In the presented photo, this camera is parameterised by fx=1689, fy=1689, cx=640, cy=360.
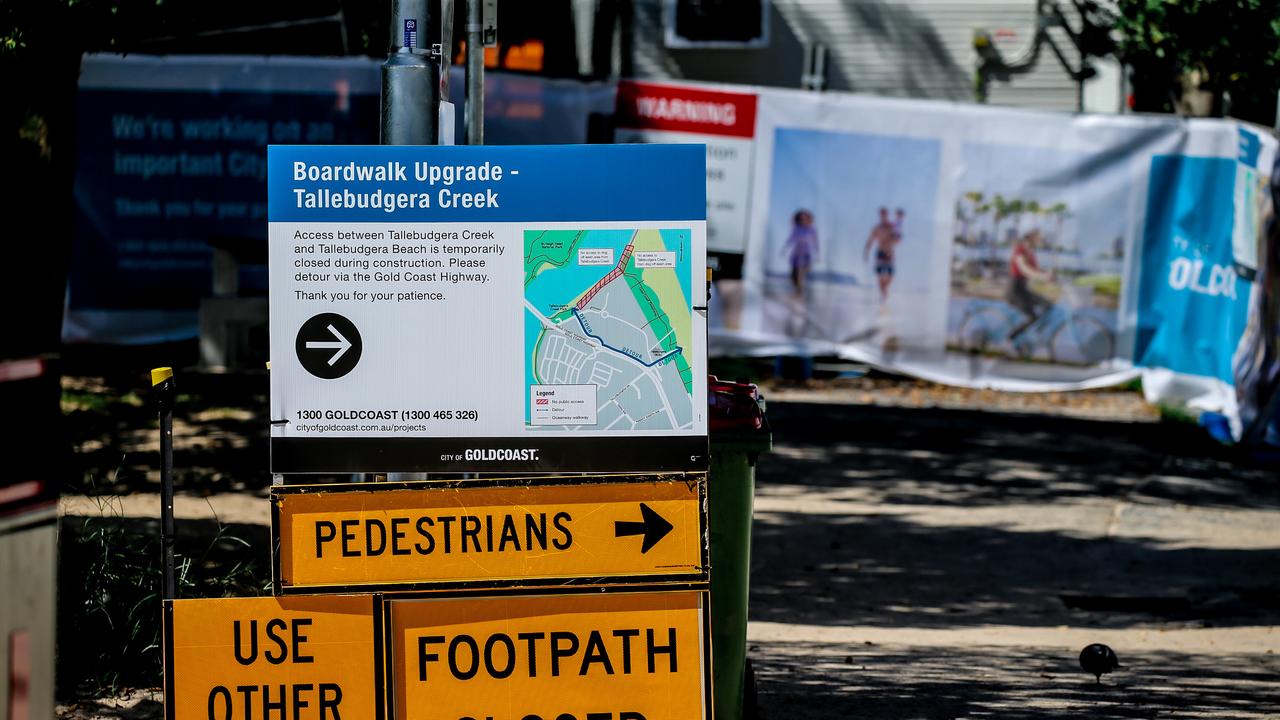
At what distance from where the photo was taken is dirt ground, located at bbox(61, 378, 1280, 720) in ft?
22.7

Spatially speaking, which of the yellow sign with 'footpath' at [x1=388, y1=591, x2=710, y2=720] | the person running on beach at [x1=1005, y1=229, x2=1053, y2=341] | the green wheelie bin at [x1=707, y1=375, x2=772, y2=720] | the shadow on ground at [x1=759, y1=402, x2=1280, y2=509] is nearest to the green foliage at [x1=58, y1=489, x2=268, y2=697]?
the yellow sign with 'footpath' at [x1=388, y1=591, x2=710, y2=720]

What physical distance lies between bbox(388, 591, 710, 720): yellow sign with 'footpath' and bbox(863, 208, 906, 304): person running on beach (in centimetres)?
1082

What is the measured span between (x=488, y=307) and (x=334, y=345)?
44cm

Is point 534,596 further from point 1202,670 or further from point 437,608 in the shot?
point 1202,670

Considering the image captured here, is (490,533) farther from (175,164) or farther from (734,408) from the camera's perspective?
(175,164)

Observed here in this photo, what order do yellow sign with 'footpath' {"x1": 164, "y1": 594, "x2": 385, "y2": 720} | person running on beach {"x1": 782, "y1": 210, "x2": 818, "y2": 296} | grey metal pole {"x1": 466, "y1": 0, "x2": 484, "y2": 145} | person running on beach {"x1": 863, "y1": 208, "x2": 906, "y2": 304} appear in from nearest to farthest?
yellow sign with 'footpath' {"x1": 164, "y1": 594, "x2": 385, "y2": 720}, grey metal pole {"x1": 466, "y1": 0, "x2": 484, "y2": 145}, person running on beach {"x1": 863, "y1": 208, "x2": 906, "y2": 304}, person running on beach {"x1": 782, "y1": 210, "x2": 818, "y2": 296}

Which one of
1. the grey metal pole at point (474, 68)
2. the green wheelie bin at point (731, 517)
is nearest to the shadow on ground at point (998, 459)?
the grey metal pole at point (474, 68)

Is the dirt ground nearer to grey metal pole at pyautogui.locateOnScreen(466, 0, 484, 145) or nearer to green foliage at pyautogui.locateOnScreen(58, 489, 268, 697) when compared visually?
green foliage at pyautogui.locateOnScreen(58, 489, 268, 697)

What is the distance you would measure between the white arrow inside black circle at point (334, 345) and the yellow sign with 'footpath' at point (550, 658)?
0.71 meters

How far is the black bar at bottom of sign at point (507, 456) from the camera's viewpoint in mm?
4746

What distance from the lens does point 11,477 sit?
325 cm

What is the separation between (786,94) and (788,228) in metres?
1.21

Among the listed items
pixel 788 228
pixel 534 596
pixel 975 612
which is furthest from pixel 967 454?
pixel 534 596

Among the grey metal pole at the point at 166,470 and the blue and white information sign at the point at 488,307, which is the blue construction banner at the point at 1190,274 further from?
the grey metal pole at the point at 166,470
